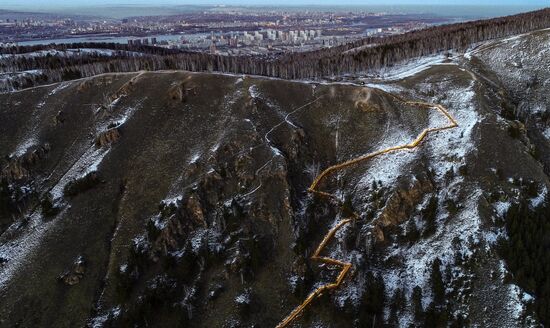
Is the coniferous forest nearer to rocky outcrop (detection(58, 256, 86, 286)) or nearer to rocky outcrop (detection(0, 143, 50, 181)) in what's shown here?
rocky outcrop (detection(0, 143, 50, 181))

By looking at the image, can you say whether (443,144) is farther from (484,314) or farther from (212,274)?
(212,274)

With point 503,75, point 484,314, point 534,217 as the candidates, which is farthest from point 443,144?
point 503,75

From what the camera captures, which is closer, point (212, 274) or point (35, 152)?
point (212, 274)

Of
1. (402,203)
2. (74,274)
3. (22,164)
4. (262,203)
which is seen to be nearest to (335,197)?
(402,203)

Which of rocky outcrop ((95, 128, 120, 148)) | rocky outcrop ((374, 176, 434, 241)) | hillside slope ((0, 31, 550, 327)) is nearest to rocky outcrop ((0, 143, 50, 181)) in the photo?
hillside slope ((0, 31, 550, 327))

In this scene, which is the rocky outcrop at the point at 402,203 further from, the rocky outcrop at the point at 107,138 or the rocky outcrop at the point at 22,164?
the rocky outcrop at the point at 22,164

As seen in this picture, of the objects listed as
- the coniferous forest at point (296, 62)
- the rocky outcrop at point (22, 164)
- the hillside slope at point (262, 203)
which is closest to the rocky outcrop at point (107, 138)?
the hillside slope at point (262, 203)
